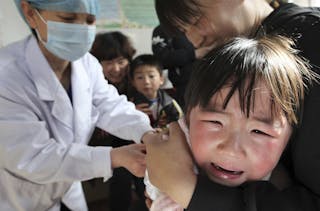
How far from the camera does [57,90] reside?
4.20 ft

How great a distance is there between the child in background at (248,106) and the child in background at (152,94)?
1628 millimetres

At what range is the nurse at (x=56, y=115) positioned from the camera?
3.62ft

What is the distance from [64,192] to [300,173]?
0.95 m

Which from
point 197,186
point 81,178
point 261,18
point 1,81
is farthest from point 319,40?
point 1,81

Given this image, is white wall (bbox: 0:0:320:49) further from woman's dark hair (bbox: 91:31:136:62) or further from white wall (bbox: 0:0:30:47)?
woman's dark hair (bbox: 91:31:136:62)

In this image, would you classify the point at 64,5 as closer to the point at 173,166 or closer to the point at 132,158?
the point at 132,158

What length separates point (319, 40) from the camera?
62 cm

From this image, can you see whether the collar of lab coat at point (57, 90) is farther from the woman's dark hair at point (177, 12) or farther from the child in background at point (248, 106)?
the child in background at point (248, 106)

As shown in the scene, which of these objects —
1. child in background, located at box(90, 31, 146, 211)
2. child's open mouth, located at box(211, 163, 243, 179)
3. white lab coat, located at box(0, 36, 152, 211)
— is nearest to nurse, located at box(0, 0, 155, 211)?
white lab coat, located at box(0, 36, 152, 211)

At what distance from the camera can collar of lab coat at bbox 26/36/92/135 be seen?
4.08ft

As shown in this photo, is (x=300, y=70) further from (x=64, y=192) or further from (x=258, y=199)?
(x=64, y=192)

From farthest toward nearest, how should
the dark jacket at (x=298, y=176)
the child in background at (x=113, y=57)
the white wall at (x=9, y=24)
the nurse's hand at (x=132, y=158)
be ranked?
the child in background at (x=113, y=57) < the white wall at (x=9, y=24) < the nurse's hand at (x=132, y=158) < the dark jacket at (x=298, y=176)

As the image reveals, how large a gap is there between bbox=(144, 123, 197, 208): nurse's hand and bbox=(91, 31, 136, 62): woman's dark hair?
1.86 meters

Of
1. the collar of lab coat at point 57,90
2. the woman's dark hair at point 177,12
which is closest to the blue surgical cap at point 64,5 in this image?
the collar of lab coat at point 57,90
